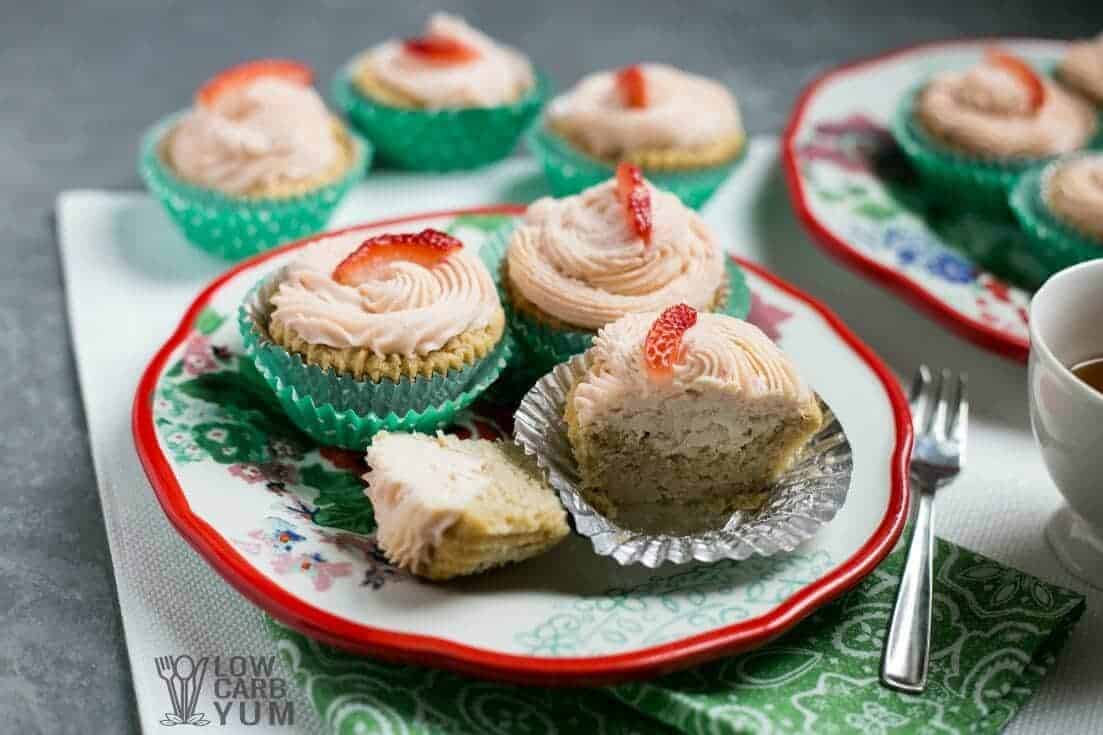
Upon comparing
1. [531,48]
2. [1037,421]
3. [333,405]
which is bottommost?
[531,48]

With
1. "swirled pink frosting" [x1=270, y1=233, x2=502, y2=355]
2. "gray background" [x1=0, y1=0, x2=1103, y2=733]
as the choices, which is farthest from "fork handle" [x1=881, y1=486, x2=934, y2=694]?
"gray background" [x1=0, y1=0, x2=1103, y2=733]

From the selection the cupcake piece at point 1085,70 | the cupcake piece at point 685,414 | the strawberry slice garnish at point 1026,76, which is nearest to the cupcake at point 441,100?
the strawberry slice garnish at point 1026,76

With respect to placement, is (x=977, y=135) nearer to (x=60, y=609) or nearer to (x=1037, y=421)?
(x=1037, y=421)

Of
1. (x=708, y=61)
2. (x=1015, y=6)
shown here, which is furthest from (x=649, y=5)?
(x=1015, y=6)

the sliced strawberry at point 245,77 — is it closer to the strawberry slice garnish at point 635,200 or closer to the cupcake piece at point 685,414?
the strawberry slice garnish at point 635,200

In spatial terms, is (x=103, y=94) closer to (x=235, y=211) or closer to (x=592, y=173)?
(x=235, y=211)

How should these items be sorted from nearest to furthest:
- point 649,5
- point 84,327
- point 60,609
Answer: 1. point 60,609
2. point 84,327
3. point 649,5

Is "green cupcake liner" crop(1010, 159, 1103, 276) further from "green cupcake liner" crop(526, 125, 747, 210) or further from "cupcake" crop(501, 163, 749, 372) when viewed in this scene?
"cupcake" crop(501, 163, 749, 372)
